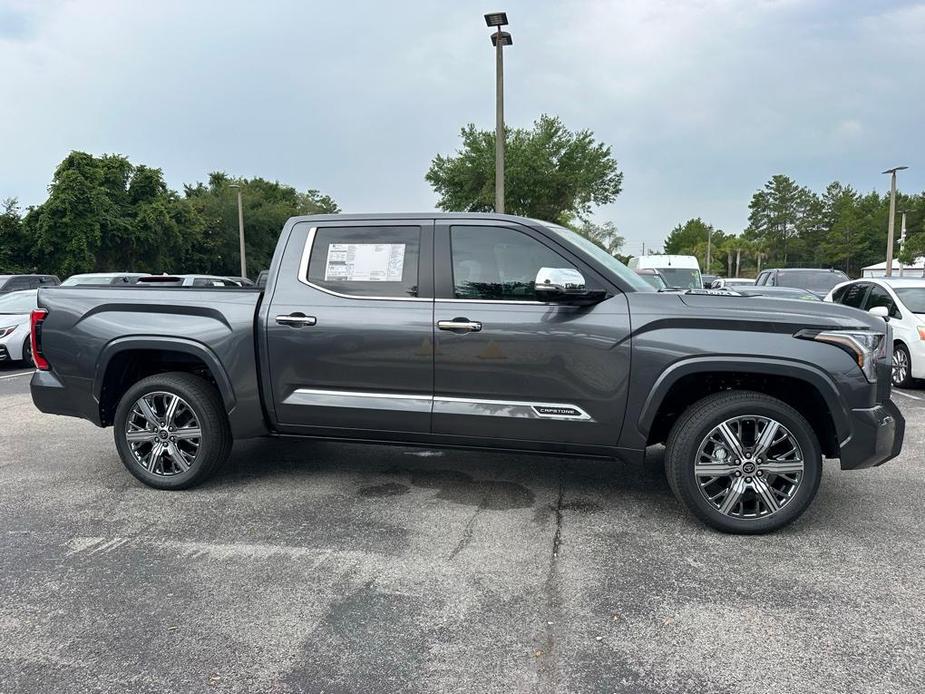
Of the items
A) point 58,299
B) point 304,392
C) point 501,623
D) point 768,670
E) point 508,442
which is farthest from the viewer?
point 58,299

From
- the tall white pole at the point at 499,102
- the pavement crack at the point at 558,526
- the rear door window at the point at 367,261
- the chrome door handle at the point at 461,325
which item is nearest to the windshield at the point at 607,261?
the chrome door handle at the point at 461,325

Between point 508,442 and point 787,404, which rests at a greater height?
point 787,404

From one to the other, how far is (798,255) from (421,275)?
9120 cm

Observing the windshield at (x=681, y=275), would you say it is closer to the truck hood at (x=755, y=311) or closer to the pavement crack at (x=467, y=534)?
the truck hood at (x=755, y=311)

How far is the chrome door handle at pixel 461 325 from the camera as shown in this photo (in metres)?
4.10

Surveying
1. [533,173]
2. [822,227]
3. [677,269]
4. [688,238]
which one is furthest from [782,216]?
[677,269]

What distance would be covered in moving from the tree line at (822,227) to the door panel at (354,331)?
59987 millimetres

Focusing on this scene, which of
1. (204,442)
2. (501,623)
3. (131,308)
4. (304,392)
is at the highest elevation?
(131,308)

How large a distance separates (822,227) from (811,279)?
76.1 meters

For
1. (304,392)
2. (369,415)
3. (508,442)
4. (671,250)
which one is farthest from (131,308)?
(671,250)

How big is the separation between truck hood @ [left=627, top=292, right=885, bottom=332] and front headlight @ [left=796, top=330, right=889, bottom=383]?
40mm

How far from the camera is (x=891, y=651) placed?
272 cm

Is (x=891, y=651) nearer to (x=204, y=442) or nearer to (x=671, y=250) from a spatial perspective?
(x=204, y=442)

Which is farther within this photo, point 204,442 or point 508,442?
point 204,442
